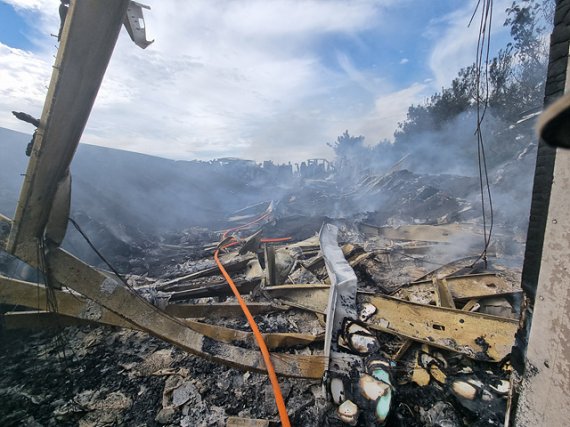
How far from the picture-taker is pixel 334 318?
299 centimetres

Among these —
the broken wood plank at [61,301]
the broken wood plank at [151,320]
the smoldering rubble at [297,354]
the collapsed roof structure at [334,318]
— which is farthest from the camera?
the broken wood plank at [61,301]

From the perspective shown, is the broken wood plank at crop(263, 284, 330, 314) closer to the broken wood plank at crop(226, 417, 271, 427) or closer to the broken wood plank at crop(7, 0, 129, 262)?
the broken wood plank at crop(226, 417, 271, 427)

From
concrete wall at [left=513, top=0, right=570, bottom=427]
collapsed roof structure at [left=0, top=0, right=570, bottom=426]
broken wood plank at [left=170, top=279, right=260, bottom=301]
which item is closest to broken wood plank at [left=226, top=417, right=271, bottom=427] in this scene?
collapsed roof structure at [left=0, top=0, right=570, bottom=426]

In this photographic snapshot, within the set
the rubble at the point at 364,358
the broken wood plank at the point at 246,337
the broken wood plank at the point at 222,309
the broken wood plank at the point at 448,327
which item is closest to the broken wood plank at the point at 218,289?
the rubble at the point at 364,358

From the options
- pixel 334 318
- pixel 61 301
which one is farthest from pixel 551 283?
pixel 61 301

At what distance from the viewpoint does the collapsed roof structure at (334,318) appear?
1552 mm

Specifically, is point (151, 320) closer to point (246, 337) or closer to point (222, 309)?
point (246, 337)

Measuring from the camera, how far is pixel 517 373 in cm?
174

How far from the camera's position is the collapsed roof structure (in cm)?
155

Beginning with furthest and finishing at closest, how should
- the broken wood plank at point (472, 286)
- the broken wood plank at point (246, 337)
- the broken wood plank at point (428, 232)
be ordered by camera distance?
1. the broken wood plank at point (428, 232)
2. the broken wood plank at point (472, 286)
3. the broken wood plank at point (246, 337)

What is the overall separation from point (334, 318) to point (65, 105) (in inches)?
123

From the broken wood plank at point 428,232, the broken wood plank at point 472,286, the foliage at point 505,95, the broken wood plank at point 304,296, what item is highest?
the foliage at point 505,95

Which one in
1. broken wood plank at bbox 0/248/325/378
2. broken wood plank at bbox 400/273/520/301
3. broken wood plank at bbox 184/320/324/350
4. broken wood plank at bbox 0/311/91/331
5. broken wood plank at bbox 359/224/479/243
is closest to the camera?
broken wood plank at bbox 0/248/325/378

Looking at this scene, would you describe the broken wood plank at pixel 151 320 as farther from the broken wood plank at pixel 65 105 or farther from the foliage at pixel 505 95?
the foliage at pixel 505 95
